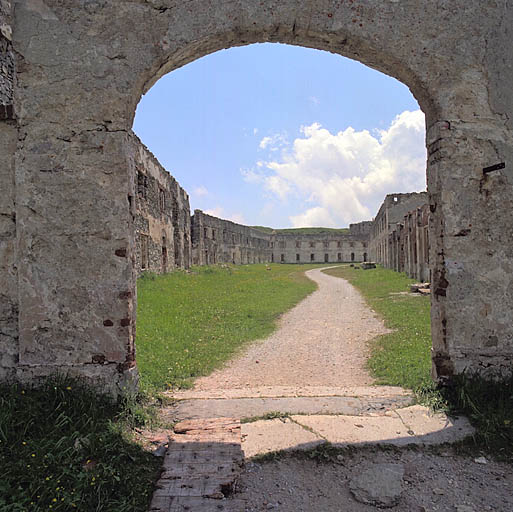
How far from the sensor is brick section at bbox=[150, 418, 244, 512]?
2.25 m

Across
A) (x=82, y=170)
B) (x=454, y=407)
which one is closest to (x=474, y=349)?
(x=454, y=407)

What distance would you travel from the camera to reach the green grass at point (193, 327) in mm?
4969

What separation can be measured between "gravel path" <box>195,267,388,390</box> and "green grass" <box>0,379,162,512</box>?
1600mm

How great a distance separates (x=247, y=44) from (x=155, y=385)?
3996 mm

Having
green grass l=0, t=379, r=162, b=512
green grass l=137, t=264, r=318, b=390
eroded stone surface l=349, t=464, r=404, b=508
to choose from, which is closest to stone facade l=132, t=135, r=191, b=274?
green grass l=137, t=264, r=318, b=390

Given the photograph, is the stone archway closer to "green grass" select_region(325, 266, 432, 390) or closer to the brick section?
the brick section

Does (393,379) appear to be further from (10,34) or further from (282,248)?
(282,248)

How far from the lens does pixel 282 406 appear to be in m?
3.59

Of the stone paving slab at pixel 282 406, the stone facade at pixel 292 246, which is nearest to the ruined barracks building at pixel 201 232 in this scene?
the stone facade at pixel 292 246

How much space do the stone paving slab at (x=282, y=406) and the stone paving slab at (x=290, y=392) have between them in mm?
112

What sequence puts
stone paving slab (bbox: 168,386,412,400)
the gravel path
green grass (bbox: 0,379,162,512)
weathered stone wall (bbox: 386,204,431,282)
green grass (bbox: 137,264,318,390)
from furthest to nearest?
1. weathered stone wall (bbox: 386,204,431,282)
2. green grass (bbox: 137,264,318,390)
3. the gravel path
4. stone paving slab (bbox: 168,386,412,400)
5. green grass (bbox: 0,379,162,512)

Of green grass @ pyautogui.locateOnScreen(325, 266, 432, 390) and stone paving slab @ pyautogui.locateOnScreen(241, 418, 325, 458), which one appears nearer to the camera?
stone paving slab @ pyautogui.locateOnScreen(241, 418, 325, 458)

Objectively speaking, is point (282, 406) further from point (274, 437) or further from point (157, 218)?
point (157, 218)

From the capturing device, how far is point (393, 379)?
447 centimetres
